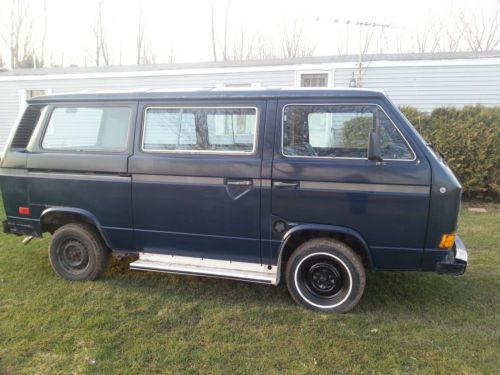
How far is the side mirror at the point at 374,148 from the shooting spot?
337 cm

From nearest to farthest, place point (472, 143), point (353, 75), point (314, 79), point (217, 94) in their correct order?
point (217, 94) → point (472, 143) → point (353, 75) → point (314, 79)

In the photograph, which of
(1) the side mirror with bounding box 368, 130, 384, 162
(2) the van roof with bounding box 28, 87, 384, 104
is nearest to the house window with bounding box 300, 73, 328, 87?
(2) the van roof with bounding box 28, 87, 384, 104

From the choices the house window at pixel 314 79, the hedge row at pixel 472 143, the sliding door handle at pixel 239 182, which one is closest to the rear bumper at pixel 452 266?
the sliding door handle at pixel 239 182

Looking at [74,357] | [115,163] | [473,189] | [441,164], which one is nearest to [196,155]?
[115,163]

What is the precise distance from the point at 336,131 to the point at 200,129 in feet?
4.33

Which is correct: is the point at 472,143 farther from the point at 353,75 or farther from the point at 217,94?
the point at 217,94

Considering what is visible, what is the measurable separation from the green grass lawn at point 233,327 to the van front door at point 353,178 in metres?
0.66

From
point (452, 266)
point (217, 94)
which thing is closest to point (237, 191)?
point (217, 94)

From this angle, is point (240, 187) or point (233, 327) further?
point (240, 187)

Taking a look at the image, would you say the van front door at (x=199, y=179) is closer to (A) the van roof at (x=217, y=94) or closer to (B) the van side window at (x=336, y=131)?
(A) the van roof at (x=217, y=94)

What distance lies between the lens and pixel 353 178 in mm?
3439

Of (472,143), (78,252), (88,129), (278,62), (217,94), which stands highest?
(278,62)

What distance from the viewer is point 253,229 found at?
3729 millimetres

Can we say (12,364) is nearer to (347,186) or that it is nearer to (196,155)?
(196,155)
